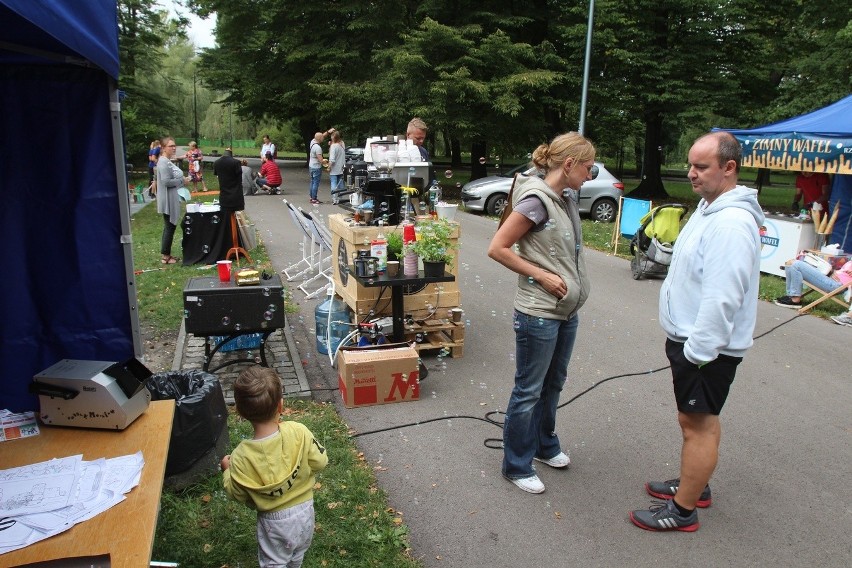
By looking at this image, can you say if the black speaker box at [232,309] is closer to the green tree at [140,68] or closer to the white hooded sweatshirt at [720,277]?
the white hooded sweatshirt at [720,277]

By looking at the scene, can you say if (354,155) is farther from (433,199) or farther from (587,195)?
(433,199)

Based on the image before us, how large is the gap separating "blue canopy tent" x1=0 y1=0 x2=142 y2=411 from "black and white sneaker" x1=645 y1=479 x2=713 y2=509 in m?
3.19

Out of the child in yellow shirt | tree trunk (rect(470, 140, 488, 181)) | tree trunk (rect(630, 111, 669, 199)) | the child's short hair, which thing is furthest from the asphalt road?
tree trunk (rect(470, 140, 488, 181))

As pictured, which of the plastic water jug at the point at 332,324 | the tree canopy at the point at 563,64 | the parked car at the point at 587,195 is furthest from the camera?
the tree canopy at the point at 563,64

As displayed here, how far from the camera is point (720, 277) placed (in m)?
2.83

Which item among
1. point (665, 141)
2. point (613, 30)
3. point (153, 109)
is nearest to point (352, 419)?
point (613, 30)

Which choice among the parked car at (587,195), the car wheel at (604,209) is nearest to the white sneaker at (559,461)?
the parked car at (587,195)

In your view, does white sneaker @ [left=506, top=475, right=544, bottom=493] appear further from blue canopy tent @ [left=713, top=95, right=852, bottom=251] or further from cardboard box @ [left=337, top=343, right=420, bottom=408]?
blue canopy tent @ [left=713, top=95, right=852, bottom=251]

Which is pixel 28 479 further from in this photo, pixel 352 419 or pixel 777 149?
pixel 777 149

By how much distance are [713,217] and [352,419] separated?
294 centimetres

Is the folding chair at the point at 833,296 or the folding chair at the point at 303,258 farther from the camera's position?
the folding chair at the point at 303,258

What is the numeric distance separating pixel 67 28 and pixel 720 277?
2.84 meters

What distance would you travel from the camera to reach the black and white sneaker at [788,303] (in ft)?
27.5

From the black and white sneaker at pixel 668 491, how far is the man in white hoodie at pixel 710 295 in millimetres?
437
